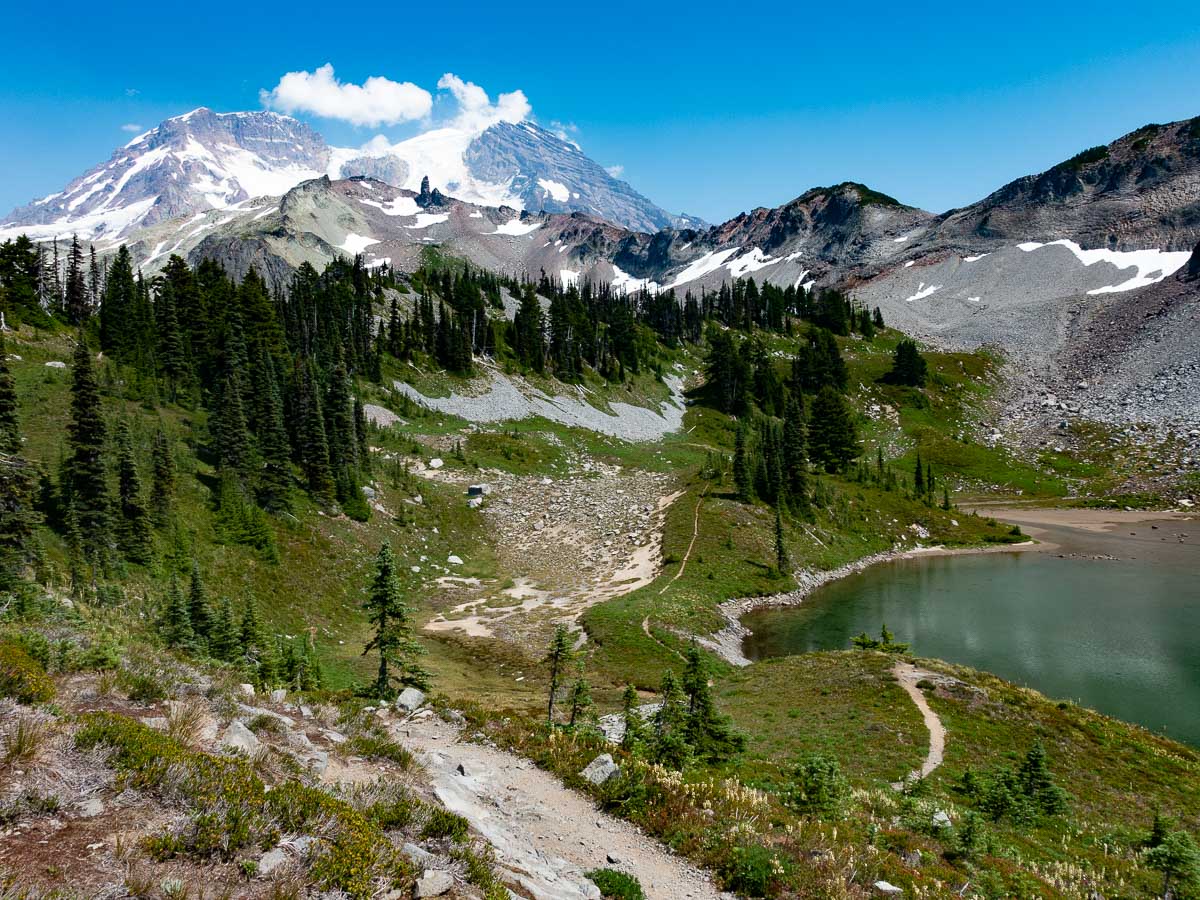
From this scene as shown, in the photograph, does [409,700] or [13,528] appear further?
[13,528]

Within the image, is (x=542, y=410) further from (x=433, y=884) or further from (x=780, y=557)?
(x=433, y=884)

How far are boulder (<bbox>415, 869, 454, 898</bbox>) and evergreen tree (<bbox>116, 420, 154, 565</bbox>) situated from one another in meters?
32.1

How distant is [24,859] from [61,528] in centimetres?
3124

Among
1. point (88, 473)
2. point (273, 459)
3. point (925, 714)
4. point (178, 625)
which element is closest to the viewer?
point (178, 625)

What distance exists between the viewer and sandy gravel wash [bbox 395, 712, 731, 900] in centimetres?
1005

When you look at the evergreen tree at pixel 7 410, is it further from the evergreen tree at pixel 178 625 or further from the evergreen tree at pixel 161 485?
the evergreen tree at pixel 178 625

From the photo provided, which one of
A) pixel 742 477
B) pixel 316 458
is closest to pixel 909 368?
pixel 742 477

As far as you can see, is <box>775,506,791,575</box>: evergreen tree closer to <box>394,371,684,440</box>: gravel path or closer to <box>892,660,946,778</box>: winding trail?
<box>892,660,946,778</box>: winding trail

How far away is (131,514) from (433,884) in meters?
33.5

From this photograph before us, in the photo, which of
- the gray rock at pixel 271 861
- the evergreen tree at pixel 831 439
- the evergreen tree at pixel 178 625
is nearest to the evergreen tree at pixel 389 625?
the evergreen tree at pixel 178 625

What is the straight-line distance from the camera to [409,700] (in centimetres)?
1877

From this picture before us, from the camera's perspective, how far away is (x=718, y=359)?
124875 mm

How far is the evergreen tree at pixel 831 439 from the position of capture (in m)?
92.4

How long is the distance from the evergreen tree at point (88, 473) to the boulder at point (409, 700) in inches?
774
